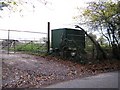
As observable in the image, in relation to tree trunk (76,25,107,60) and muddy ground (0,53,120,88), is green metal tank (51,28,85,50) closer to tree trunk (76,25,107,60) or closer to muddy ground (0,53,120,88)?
tree trunk (76,25,107,60)

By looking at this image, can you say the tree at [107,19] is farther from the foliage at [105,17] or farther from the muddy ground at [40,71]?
the muddy ground at [40,71]

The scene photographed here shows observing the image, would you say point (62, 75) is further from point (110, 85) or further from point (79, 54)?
point (79, 54)

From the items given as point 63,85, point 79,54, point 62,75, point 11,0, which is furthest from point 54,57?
point 63,85

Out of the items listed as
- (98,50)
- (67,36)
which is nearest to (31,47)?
(67,36)

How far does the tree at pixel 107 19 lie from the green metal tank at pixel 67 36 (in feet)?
4.78

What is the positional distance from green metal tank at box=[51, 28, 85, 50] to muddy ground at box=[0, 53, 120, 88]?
7.56 ft

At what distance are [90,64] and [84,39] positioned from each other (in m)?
3.51

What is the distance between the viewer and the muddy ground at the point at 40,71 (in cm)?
1045

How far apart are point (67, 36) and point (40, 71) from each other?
632cm

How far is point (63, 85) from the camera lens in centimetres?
1037

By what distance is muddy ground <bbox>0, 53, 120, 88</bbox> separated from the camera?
10.5 m

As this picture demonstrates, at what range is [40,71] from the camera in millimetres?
12688

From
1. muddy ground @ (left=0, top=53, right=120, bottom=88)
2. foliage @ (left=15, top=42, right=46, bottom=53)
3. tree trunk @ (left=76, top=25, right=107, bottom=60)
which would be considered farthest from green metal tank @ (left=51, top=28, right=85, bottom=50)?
muddy ground @ (left=0, top=53, right=120, bottom=88)

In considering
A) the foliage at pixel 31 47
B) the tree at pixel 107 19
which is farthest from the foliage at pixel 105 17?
the foliage at pixel 31 47
